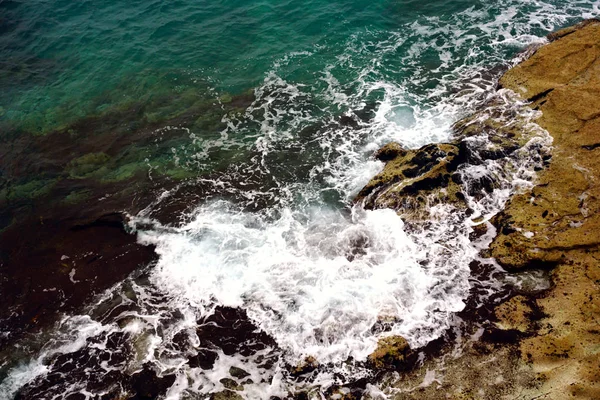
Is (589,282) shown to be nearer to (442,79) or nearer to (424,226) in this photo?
(424,226)

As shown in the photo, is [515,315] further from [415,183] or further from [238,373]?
[238,373]

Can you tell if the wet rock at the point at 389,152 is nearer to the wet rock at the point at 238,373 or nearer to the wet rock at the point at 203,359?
the wet rock at the point at 238,373

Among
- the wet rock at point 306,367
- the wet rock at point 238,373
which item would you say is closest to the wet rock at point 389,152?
the wet rock at point 306,367

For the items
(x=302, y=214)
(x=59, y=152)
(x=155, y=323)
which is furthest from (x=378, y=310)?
(x=59, y=152)

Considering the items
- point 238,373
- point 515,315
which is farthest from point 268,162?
point 515,315

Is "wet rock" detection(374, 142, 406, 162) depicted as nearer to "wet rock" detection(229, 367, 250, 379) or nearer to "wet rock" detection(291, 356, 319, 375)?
"wet rock" detection(291, 356, 319, 375)

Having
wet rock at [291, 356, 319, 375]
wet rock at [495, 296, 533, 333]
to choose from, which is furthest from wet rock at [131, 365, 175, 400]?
wet rock at [495, 296, 533, 333]
